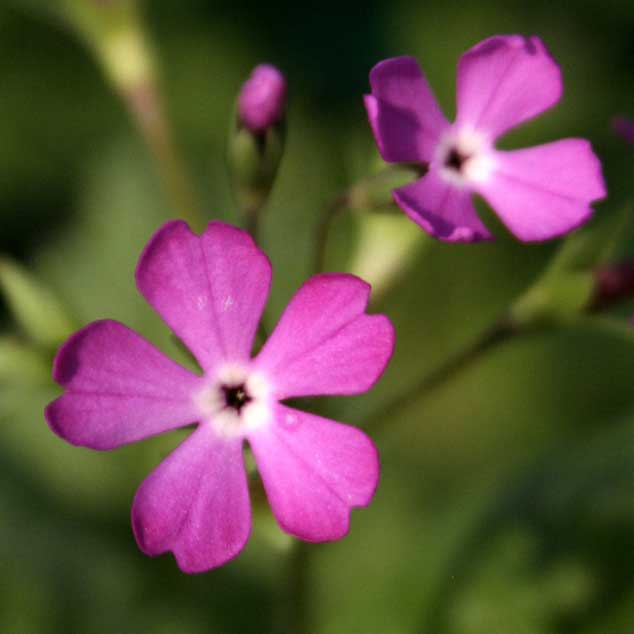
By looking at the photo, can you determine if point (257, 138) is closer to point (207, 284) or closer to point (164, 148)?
point (207, 284)

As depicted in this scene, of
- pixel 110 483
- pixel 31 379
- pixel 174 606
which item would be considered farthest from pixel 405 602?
pixel 31 379

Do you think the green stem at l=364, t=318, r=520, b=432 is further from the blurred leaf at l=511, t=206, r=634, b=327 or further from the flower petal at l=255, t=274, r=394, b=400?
the flower petal at l=255, t=274, r=394, b=400

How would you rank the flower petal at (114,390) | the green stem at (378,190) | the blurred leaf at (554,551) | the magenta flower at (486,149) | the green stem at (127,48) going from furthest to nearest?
the green stem at (127,48) < the blurred leaf at (554,551) < the green stem at (378,190) < the magenta flower at (486,149) < the flower petal at (114,390)

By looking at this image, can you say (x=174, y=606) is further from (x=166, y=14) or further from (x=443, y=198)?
(x=166, y=14)

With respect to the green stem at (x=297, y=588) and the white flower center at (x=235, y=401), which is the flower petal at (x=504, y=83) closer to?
the white flower center at (x=235, y=401)

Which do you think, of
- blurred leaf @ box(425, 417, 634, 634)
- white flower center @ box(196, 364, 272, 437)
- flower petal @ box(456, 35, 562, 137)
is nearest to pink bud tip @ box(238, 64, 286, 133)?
flower petal @ box(456, 35, 562, 137)

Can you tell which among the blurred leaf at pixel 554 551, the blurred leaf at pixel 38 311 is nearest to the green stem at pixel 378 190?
the blurred leaf at pixel 38 311
